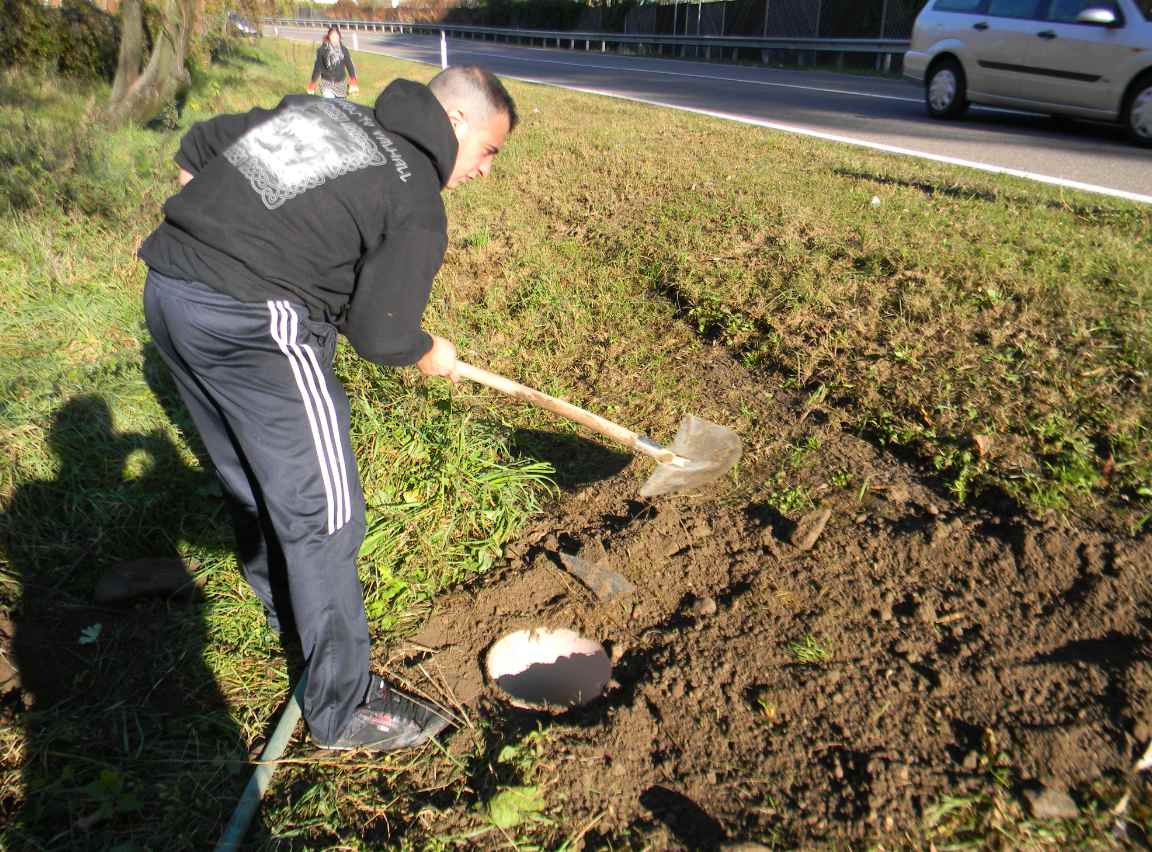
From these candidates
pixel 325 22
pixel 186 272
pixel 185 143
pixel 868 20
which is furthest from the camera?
pixel 325 22

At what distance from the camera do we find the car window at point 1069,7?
754cm

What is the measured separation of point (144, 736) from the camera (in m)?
2.23

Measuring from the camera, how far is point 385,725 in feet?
7.00

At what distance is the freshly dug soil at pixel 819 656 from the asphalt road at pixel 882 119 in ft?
14.5

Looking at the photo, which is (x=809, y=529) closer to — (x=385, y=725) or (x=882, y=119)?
(x=385, y=725)

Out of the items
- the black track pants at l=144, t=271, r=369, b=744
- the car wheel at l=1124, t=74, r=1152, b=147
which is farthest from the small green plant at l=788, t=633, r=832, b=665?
the car wheel at l=1124, t=74, r=1152, b=147

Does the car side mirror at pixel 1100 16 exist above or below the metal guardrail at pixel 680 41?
below

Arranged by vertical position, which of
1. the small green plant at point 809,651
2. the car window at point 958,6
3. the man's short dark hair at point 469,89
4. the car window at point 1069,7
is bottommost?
the small green plant at point 809,651

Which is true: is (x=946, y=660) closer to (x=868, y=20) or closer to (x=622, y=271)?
(x=622, y=271)

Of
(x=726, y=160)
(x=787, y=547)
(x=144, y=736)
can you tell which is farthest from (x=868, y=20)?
(x=144, y=736)

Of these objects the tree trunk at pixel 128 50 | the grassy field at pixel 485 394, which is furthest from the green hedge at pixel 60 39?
the grassy field at pixel 485 394

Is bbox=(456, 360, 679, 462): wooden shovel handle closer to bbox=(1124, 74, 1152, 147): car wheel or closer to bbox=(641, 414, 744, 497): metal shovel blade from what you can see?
bbox=(641, 414, 744, 497): metal shovel blade

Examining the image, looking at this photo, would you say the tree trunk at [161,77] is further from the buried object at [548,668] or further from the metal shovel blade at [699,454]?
the buried object at [548,668]

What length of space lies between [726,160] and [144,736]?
6348 mm
